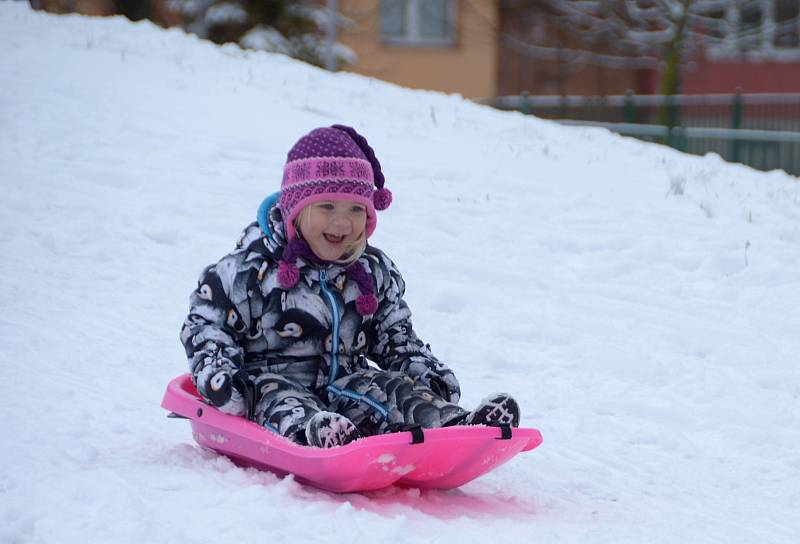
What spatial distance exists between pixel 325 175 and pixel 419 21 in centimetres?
2197

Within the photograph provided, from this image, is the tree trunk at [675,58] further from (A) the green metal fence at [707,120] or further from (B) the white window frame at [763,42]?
(A) the green metal fence at [707,120]

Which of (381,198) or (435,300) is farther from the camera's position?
(435,300)

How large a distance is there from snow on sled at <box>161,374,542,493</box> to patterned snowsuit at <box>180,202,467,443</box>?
3.3 inches

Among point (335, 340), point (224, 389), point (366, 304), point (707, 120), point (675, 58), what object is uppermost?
point (675, 58)

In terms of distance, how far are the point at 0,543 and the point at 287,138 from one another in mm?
5547

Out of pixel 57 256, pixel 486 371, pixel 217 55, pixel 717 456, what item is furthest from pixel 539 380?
pixel 217 55

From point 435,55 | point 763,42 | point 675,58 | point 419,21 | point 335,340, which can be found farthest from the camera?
point 419,21

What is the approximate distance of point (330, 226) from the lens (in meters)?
3.44

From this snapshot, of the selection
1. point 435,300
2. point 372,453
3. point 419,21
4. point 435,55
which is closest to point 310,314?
point 372,453

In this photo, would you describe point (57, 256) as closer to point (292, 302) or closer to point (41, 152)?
point (41, 152)

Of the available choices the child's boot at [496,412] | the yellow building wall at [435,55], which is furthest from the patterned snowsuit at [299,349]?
the yellow building wall at [435,55]

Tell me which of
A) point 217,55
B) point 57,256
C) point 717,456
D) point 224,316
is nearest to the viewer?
point 224,316

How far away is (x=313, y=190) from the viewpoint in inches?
136

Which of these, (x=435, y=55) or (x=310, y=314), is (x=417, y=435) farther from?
(x=435, y=55)
